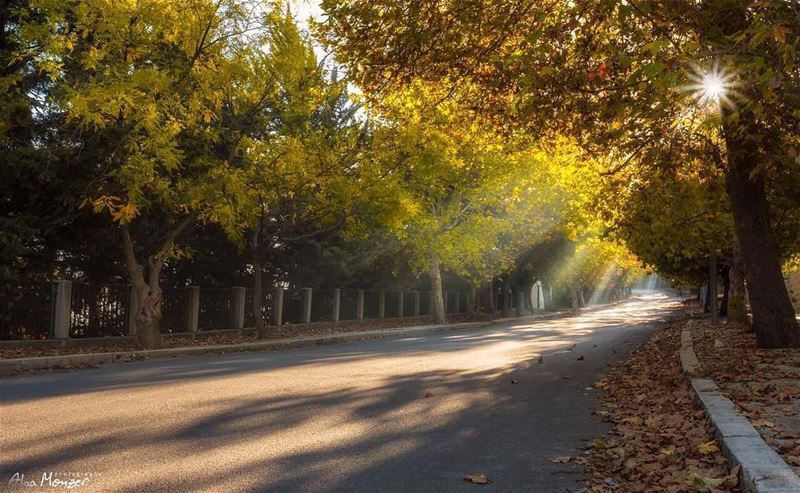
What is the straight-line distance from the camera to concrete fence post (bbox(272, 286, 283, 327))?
2522 centimetres

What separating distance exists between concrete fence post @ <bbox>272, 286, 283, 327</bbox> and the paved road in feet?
43.2

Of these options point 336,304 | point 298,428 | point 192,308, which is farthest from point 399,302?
point 298,428

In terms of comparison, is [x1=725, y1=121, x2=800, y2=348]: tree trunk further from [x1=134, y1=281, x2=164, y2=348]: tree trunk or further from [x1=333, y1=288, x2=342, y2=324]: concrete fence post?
[x1=333, y1=288, x2=342, y2=324]: concrete fence post

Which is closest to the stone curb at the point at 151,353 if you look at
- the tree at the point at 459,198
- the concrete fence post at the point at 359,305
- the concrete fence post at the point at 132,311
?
the concrete fence post at the point at 132,311

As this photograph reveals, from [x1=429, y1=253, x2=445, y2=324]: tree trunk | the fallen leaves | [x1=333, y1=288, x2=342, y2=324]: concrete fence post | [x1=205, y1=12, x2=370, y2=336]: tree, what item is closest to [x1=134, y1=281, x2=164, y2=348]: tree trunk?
[x1=205, y1=12, x2=370, y2=336]: tree

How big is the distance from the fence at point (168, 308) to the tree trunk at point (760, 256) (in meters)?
14.1

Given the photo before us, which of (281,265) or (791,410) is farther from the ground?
(281,265)

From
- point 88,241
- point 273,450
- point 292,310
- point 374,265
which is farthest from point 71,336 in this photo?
point 374,265

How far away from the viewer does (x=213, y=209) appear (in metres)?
17.1

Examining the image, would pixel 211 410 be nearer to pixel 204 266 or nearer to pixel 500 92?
pixel 500 92

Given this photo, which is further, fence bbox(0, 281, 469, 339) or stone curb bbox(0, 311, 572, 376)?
fence bbox(0, 281, 469, 339)

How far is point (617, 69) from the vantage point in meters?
8.87

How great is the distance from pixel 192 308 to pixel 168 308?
2.52 ft

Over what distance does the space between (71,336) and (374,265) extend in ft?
55.5
